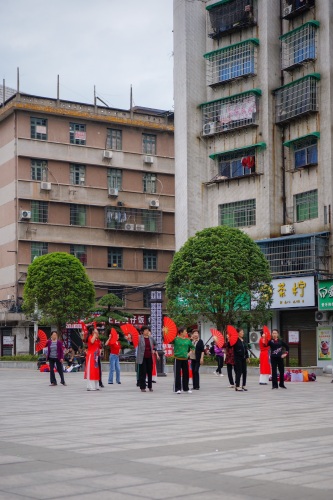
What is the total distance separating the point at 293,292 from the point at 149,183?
938 inches

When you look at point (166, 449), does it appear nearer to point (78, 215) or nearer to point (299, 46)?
point (299, 46)

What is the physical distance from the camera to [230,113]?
4459cm

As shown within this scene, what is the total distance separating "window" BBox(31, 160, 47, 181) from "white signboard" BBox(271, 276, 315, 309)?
22.1 meters

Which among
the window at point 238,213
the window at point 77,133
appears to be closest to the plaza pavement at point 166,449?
the window at point 238,213

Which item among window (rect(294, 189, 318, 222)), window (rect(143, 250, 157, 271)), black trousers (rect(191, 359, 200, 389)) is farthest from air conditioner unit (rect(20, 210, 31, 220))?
black trousers (rect(191, 359, 200, 389))

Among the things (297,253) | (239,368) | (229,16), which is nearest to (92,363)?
(239,368)

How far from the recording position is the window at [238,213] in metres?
43.9

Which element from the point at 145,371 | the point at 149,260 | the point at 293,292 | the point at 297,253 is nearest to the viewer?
the point at 145,371

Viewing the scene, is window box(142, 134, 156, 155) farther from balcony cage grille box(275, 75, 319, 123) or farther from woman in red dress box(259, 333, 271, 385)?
woman in red dress box(259, 333, 271, 385)

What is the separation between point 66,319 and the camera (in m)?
47.7

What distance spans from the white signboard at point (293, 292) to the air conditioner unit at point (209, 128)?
9.04 meters

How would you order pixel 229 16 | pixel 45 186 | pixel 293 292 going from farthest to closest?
pixel 45 186 < pixel 229 16 < pixel 293 292

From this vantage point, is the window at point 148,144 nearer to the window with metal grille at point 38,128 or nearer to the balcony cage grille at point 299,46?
the window with metal grille at point 38,128

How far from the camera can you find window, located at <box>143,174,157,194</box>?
62062 millimetres
